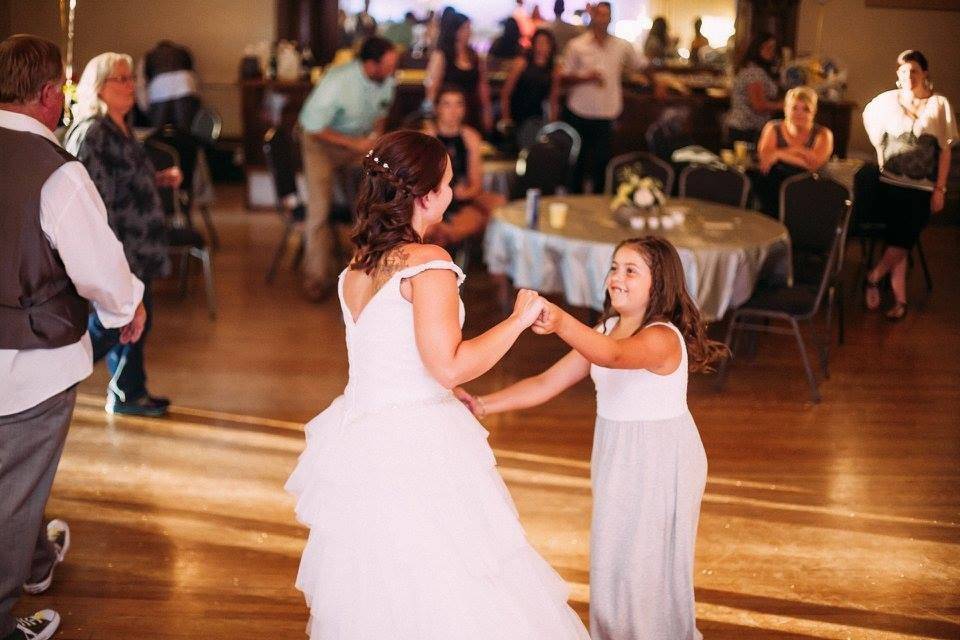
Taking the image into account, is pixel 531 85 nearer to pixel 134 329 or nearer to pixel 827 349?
pixel 827 349

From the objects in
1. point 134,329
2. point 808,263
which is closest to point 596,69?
point 808,263

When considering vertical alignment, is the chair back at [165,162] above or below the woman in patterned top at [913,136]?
below

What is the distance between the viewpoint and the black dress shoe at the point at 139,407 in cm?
478

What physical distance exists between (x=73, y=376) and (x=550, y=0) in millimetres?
10520

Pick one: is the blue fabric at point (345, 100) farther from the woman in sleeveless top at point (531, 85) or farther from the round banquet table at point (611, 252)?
the woman in sleeveless top at point (531, 85)

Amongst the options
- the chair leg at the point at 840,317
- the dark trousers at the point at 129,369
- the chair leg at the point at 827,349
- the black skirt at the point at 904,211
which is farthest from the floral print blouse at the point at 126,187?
the chair leg at the point at 840,317

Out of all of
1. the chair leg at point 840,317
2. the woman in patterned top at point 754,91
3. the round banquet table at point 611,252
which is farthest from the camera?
the chair leg at point 840,317

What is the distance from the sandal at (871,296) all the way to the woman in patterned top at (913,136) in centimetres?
190

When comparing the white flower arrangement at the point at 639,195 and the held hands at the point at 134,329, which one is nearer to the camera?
the held hands at the point at 134,329

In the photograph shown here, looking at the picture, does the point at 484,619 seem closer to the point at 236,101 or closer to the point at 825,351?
the point at 825,351

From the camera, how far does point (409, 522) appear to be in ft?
8.04

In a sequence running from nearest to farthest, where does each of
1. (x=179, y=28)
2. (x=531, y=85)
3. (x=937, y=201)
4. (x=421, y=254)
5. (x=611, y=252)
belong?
1. (x=421, y=254)
2. (x=937, y=201)
3. (x=611, y=252)
4. (x=179, y=28)
5. (x=531, y=85)

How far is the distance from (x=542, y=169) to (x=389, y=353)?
4.68 m

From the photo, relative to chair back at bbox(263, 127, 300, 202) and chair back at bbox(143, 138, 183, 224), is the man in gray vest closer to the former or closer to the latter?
chair back at bbox(143, 138, 183, 224)
